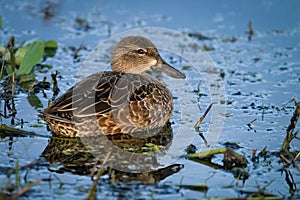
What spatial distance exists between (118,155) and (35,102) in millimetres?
1977

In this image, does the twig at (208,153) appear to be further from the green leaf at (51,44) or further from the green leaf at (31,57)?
the green leaf at (51,44)

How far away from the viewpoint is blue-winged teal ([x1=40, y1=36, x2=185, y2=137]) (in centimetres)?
645

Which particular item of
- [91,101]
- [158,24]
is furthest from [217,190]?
[158,24]

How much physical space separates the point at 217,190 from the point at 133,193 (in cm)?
69

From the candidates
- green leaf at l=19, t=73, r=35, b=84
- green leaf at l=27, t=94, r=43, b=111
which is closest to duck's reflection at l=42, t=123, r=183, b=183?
green leaf at l=27, t=94, r=43, b=111

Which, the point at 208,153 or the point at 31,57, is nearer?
the point at 208,153

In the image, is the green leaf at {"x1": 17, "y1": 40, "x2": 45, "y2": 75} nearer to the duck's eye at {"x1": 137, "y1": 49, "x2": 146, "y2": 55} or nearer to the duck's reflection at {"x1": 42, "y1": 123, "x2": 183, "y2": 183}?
the duck's eye at {"x1": 137, "y1": 49, "x2": 146, "y2": 55}

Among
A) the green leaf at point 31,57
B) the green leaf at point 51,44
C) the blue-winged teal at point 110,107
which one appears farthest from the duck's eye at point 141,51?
the green leaf at point 51,44

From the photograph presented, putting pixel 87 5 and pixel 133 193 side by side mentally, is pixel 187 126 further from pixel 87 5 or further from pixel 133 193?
pixel 87 5

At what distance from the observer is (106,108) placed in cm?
647

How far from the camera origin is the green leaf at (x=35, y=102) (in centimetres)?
752

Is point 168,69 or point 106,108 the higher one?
point 168,69

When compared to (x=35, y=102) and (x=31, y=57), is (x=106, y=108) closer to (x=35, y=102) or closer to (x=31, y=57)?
(x=35, y=102)

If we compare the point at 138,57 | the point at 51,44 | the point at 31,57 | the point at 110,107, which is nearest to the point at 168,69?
the point at 138,57
